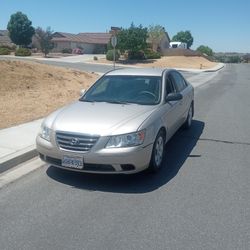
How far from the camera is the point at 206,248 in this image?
3904mm

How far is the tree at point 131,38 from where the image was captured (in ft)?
→ 188

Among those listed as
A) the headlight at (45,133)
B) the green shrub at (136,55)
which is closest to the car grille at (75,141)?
the headlight at (45,133)

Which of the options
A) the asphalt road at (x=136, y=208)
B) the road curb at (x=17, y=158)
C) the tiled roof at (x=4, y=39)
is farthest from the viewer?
the tiled roof at (x=4, y=39)

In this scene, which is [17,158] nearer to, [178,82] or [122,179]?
[122,179]

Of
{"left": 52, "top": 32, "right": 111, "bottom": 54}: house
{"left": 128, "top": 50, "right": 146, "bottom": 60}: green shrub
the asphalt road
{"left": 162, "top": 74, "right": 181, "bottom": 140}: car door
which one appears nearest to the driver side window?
{"left": 162, "top": 74, "right": 181, "bottom": 140}: car door

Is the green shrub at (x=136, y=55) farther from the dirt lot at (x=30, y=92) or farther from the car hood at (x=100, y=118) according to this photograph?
the car hood at (x=100, y=118)

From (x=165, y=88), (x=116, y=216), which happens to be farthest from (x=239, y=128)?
(x=116, y=216)

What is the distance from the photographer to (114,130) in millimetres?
5359

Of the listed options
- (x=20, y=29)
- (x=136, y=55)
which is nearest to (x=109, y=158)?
(x=136, y=55)

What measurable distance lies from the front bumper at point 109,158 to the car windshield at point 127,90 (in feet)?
4.28

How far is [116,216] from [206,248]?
113cm

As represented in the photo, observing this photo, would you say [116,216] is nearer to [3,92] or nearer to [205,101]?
[3,92]

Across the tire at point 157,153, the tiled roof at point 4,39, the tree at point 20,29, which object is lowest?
the tiled roof at point 4,39

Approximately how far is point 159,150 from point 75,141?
1.43 m
